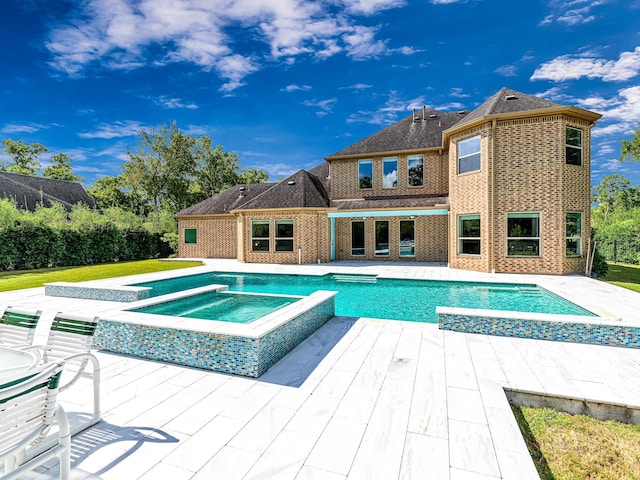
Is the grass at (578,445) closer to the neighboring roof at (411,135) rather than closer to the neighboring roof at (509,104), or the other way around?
the neighboring roof at (509,104)

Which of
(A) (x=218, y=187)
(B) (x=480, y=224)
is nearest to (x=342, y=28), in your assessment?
(B) (x=480, y=224)

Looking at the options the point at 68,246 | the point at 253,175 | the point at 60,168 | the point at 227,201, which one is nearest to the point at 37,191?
the point at 68,246

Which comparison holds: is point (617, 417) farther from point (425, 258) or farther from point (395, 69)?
point (395, 69)

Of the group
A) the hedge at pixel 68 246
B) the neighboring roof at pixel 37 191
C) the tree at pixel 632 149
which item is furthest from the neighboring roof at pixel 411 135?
the neighboring roof at pixel 37 191

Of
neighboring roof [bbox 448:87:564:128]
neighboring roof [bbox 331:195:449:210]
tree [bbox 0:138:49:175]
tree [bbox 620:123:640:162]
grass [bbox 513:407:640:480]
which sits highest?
tree [bbox 0:138:49:175]

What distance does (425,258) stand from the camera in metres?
21.5

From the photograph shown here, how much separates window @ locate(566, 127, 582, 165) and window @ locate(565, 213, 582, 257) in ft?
8.73

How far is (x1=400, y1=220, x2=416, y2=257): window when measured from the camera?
2181 cm

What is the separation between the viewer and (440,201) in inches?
811

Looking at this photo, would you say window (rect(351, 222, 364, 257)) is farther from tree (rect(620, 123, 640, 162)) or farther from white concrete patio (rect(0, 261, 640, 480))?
tree (rect(620, 123, 640, 162))

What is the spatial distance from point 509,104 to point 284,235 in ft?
48.9

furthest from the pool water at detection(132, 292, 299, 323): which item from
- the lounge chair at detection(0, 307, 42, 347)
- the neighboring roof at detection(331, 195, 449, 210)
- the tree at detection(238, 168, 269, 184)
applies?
the tree at detection(238, 168, 269, 184)

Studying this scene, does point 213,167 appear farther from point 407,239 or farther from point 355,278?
point 355,278

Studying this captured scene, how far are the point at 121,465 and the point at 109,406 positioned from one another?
1.36 meters
